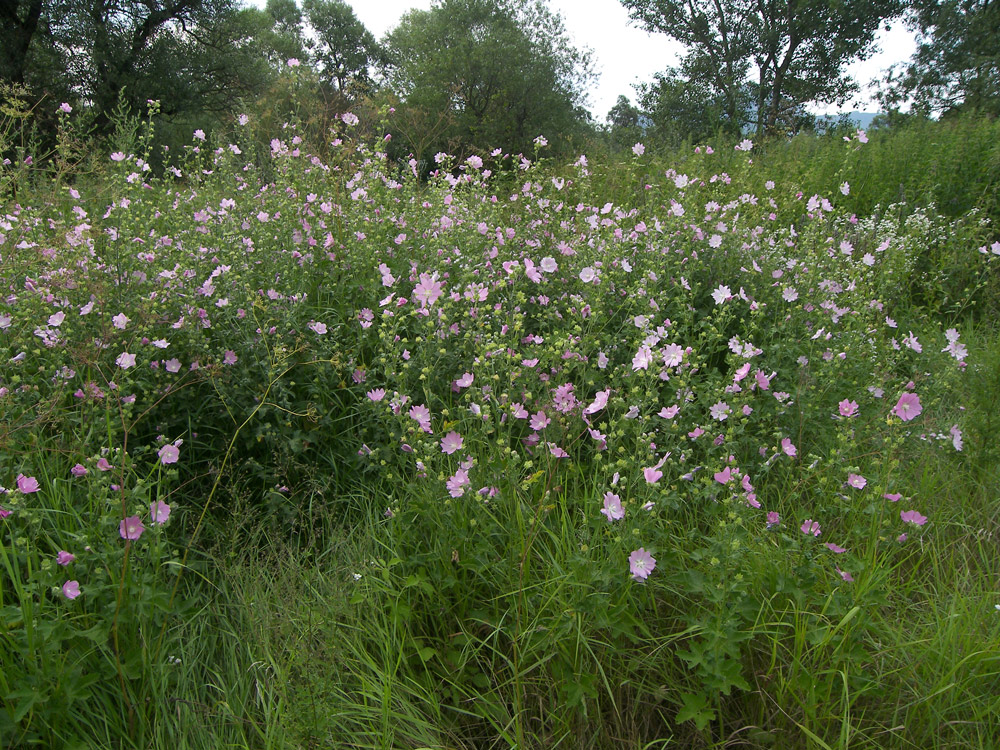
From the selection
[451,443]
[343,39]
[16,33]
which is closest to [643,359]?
[451,443]

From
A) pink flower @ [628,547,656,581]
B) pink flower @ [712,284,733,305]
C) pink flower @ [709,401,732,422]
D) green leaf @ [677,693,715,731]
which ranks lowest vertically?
green leaf @ [677,693,715,731]

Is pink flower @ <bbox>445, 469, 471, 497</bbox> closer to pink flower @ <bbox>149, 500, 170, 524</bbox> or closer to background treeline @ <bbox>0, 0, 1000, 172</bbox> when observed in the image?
pink flower @ <bbox>149, 500, 170, 524</bbox>

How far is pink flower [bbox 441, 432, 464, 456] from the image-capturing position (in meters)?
1.89

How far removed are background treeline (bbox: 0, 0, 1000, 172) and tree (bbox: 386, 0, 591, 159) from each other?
0.06 m

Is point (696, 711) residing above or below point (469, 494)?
below

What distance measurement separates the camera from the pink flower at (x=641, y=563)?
161 centimetres

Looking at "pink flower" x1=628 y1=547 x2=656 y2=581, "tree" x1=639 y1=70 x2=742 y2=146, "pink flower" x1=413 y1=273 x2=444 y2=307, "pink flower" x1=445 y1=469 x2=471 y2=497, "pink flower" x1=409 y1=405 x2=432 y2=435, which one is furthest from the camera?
"tree" x1=639 y1=70 x2=742 y2=146

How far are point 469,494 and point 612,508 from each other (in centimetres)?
41

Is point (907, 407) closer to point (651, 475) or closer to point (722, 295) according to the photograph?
point (722, 295)

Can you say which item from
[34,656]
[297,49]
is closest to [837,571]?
[34,656]

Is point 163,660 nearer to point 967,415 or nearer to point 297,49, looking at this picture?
point 967,415

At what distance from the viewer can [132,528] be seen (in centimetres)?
164

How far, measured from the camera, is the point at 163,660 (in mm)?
1724

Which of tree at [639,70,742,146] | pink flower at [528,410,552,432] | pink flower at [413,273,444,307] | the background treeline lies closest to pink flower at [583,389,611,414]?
pink flower at [528,410,552,432]
